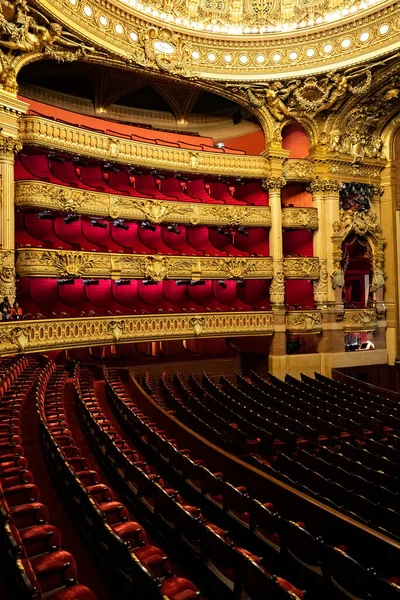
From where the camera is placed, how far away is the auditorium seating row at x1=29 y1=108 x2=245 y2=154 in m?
5.82

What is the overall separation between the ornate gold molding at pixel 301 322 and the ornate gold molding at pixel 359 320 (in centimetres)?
44

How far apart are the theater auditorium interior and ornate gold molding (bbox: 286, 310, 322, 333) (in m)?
0.02

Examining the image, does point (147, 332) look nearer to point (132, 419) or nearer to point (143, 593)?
point (132, 419)

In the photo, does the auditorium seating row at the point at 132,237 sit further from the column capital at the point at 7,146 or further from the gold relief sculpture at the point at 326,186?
the gold relief sculpture at the point at 326,186

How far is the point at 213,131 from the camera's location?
7.22 m

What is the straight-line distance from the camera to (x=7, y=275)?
4113 millimetres

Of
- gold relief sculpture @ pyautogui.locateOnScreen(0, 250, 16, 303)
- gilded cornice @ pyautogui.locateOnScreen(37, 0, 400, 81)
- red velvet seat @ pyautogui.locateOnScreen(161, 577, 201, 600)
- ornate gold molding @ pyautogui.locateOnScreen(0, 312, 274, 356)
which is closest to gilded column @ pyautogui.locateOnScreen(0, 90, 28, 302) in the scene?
gold relief sculpture @ pyautogui.locateOnScreen(0, 250, 16, 303)

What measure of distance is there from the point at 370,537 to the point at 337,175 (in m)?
5.70

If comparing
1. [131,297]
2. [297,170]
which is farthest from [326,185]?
[131,297]

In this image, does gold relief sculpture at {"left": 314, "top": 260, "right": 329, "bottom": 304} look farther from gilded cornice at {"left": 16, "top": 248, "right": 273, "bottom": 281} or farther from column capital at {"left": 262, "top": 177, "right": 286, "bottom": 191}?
column capital at {"left": 262, "top": 177, "right": 286, "bottom": 191}

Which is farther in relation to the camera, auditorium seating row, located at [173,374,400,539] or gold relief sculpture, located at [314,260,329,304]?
gold relief sculpture, located at [314,260,329,304]

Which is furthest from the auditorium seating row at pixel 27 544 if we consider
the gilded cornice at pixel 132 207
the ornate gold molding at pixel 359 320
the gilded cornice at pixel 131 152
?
the ornate gold molding at pixel 359 320

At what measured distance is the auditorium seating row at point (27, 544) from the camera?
0.85 metres

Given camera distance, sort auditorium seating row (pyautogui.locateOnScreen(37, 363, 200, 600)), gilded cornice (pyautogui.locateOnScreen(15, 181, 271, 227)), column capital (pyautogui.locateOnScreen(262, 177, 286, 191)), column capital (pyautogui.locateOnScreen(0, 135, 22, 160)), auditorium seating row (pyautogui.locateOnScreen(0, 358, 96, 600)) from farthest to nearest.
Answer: column capital (pyautogui.locateOnScreen(262, 177, 286, 191))
gilded cornice (pyautogui.locateOnScreen(15, 181, 271, 227))
column capital (pyautogui.locateOnScreen(0, 135, 22, 160))
auditorium seating row (pyautogui.locateOnScreen(37, 363, 200, 600))
auditorium seating row (pyautogui.locateOnScreen(0, 358, 96, 600))
